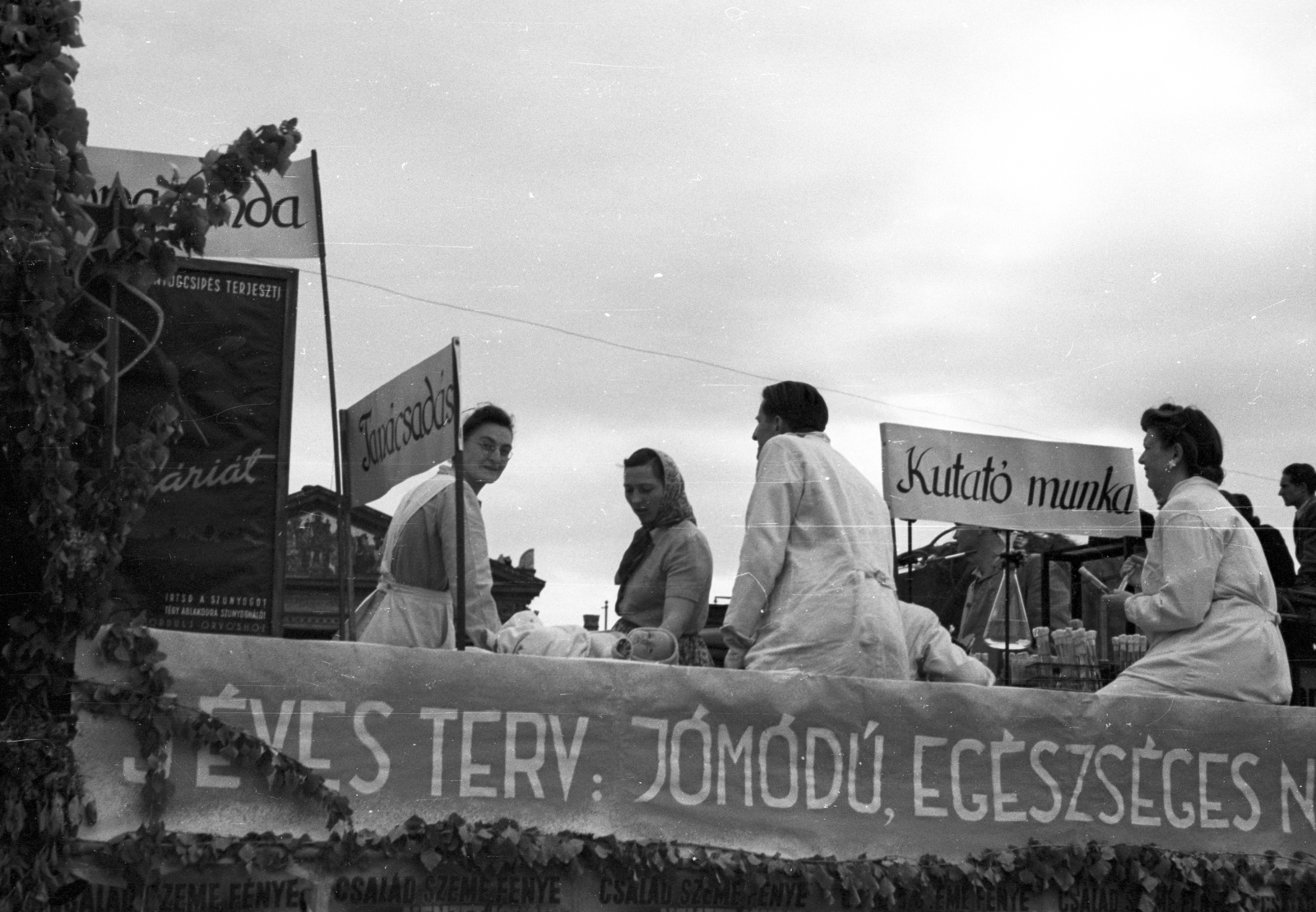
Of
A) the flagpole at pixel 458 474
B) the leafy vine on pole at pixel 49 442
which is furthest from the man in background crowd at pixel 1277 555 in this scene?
the leafy vine on pole at pixel 49 442

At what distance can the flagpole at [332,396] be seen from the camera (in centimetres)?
481

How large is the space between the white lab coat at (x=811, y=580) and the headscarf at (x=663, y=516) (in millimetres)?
722

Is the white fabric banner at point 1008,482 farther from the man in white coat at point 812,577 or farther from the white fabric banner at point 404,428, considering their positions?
the white fabric banner at point 404,428

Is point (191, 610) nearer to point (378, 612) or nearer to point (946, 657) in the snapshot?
point (378, 612)

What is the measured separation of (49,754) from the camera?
3564 millimetres

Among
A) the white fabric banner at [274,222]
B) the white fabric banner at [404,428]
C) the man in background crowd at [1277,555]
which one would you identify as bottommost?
the man in background crowd at [1277,555]

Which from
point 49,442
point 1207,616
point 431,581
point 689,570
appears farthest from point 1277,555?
point 49,442

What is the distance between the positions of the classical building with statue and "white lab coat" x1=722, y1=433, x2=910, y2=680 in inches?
40.7

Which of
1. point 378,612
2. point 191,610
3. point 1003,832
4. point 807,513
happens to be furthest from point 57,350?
point 1003,832

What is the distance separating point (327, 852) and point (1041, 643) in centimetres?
368

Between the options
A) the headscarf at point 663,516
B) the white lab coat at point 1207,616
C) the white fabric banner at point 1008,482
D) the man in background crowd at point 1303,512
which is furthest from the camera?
the man in background crowd at point 1303,512

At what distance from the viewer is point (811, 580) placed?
15.5 feet

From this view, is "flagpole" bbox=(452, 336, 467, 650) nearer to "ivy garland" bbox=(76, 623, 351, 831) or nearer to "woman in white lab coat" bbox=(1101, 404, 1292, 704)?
"ivy garland" bbox=(76, 623, 351, 831)

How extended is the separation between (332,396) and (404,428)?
32 centimetres
